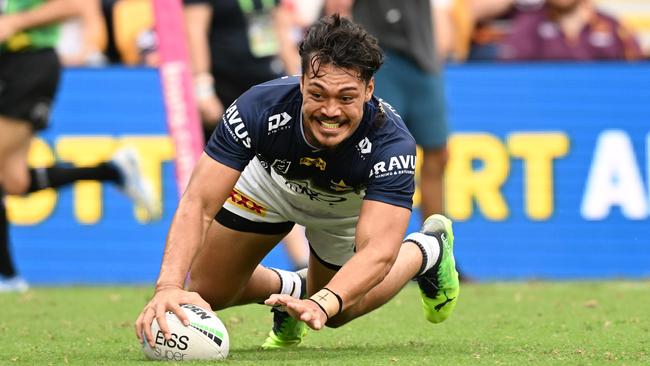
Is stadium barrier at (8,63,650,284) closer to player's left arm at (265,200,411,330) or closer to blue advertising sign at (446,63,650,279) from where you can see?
blue advertising sign at (446,63,650,279)

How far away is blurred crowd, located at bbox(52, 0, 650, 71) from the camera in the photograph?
1277 centimetres

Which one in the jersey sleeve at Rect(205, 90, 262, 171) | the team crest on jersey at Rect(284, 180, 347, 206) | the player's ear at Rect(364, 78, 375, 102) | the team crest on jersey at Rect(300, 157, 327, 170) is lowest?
the team crest on jersey at Rect(284, 180, 347, 206)

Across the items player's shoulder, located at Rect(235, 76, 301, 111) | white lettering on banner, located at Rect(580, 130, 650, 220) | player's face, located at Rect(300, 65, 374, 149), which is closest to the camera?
player's face, located at Rect(300, 65, 374, 149)

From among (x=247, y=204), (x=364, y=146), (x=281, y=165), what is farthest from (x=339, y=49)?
(x=247, y=204)

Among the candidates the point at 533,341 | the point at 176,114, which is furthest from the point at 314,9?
the point at 533,341

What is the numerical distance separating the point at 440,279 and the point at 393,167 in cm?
86

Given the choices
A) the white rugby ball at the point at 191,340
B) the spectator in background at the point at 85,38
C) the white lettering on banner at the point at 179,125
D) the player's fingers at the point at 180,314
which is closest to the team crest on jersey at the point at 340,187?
the white rugby ball at the point at 191,340

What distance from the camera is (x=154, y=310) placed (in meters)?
5.70

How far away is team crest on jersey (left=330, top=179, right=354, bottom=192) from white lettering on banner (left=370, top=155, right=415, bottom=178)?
0.94 ft

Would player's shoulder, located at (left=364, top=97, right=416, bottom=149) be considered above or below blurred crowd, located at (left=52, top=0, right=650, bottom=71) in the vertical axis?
above

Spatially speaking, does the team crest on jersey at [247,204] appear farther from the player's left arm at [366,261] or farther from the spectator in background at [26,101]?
the spectator in background at [26,101]

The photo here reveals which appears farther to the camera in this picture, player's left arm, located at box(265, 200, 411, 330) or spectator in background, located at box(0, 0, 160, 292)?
spectator in background, located at box(0, 0, 160, 292)

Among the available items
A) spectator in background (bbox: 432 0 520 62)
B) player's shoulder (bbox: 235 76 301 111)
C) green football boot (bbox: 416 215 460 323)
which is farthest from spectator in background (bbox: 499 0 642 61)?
player's shoulder (bbox: 235 76 301 111)

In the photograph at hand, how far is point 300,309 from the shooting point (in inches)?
214
